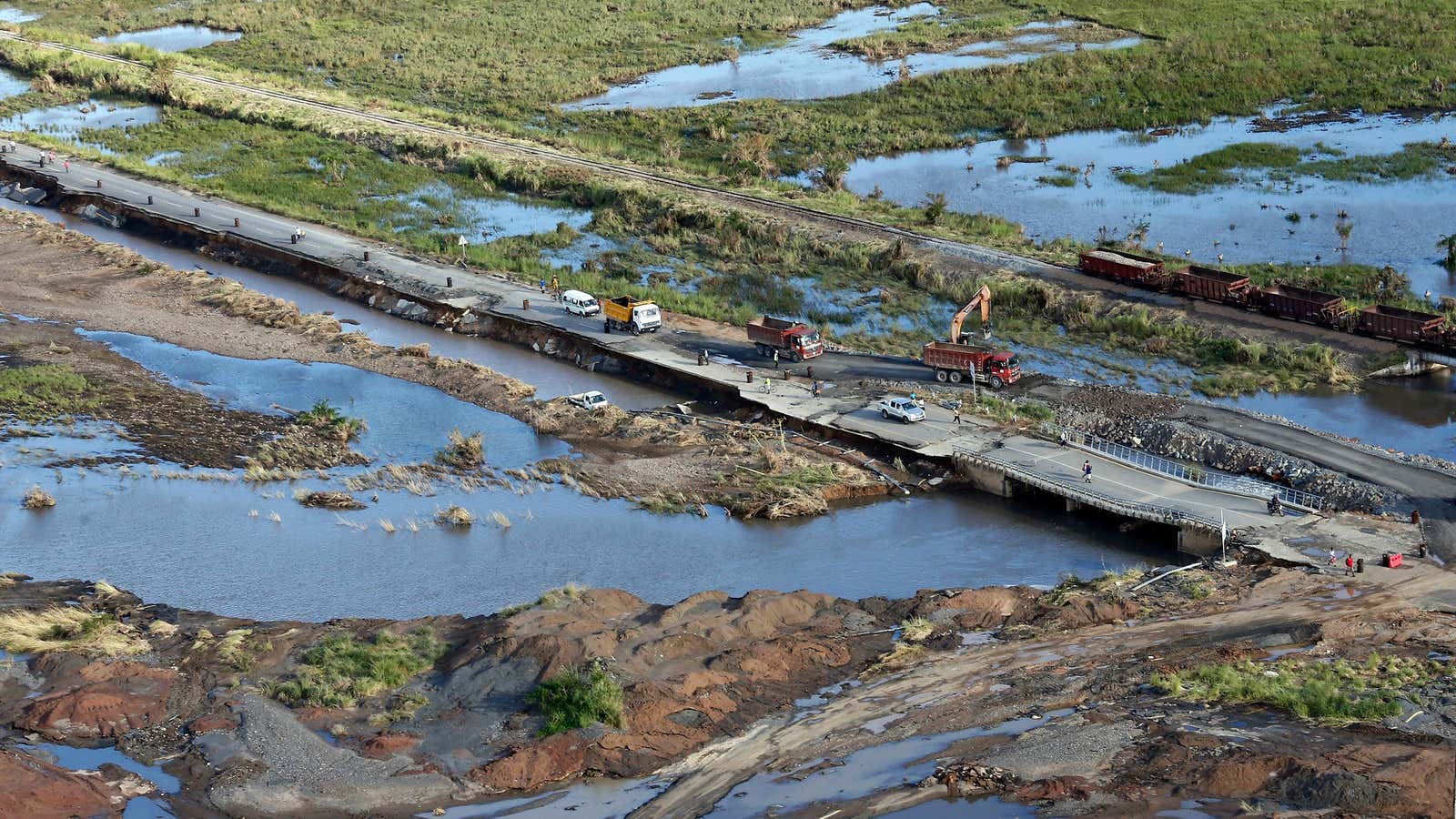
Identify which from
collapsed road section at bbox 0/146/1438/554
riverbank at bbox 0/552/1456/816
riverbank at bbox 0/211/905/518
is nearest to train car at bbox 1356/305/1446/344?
collapsed road section at bbox 0/146/1438/554

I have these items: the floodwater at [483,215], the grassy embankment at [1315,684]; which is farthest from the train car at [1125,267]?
the grassy embankment at [1315,684]

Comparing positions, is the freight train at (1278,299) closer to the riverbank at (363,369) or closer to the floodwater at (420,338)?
the riverbank at (363,369)

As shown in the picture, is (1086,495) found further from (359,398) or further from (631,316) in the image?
(359,398)

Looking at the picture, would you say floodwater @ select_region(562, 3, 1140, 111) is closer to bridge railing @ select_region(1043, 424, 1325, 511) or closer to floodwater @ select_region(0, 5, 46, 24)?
bridge railing @ select_region(1043, 424, 1325, 511)

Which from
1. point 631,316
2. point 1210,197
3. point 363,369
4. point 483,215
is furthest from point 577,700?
point 1210,197

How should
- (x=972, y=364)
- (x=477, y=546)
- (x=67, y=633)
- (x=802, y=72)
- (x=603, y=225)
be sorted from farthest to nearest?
(x=802, y=72) < (x=603, y=225) < (x=972, y=364) < (x=477, y=546) < (x=67, y=633)
